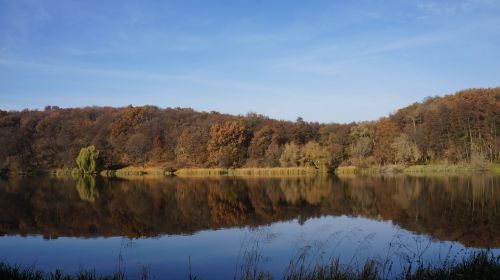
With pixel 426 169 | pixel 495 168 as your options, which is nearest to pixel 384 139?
pixel 426 169

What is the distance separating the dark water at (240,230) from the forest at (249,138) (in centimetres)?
3173

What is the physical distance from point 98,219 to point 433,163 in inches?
1913

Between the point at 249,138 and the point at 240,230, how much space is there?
57247 millimetres

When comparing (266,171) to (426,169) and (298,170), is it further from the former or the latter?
(426,169)

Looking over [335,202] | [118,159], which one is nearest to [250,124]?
[118,159]

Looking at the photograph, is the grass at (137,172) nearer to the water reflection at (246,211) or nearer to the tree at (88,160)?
the tree at (88,160)

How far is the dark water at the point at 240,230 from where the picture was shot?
474 inches

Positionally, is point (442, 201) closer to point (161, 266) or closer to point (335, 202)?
point (335, 202)

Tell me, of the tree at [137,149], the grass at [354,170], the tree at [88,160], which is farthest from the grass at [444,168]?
the tree at [137,149]

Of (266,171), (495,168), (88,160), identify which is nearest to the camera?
(495,168)

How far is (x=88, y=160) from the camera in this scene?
66938mm

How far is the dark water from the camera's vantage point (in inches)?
474

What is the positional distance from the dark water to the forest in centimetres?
3173

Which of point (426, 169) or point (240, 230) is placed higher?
point (426, 169)
